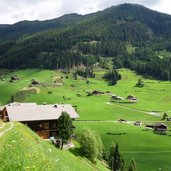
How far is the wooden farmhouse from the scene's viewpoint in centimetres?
9069

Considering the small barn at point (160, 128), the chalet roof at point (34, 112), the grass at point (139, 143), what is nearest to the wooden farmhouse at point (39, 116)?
the chalet roof at point (34, 112)

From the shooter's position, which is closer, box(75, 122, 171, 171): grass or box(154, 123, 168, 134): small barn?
box(75, 122, 171, 171): grass

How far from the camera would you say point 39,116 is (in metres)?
91.9

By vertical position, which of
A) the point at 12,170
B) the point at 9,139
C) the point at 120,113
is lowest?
the point at 120,113

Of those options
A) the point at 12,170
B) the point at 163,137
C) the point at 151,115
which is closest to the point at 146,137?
the point at 163,137

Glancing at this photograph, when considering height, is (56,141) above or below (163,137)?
above

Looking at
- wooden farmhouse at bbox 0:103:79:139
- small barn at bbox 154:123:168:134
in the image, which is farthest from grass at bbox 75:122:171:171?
wooden farmhouse at bbox 0:103:79:139

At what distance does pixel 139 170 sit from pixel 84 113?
289ft

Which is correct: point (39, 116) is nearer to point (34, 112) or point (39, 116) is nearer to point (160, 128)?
point (34, 112)

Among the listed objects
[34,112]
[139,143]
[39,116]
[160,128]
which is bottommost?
[139,143]

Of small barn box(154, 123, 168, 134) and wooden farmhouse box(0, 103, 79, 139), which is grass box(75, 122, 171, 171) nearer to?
small barn box(154, 123, 168, 134)

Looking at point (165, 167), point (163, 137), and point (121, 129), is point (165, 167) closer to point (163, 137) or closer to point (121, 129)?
point (163, 137)

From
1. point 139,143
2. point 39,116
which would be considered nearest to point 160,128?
point 139,143

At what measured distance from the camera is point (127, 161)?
116 metres
